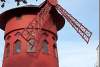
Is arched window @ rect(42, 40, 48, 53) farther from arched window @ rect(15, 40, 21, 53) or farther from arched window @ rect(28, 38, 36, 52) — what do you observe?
arched window @ rect(15, 40, 21, 53)

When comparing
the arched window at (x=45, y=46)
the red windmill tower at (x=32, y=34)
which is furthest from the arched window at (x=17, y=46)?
the arched window at (x=45, y=46)

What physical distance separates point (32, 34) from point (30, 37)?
16 cm

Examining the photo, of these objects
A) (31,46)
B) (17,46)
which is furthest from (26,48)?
(17,46)

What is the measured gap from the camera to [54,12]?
550 inches

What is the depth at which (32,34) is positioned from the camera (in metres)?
13.2

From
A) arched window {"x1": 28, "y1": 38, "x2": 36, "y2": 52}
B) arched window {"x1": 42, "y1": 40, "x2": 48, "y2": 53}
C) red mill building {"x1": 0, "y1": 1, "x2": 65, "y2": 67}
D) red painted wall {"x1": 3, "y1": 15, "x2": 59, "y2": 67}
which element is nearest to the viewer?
red painted wall {"x1": 3, "y1": 15, "x2": 59, "y2": 67}

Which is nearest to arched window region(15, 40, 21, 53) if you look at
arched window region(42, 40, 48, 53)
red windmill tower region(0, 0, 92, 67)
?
red windmill tower region(0, 0, 92, 67)

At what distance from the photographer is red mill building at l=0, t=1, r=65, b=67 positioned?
12.9m

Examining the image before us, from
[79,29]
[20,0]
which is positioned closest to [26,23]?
[79,29]

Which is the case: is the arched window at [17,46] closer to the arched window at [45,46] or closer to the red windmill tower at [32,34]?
the red windmill tower at [32,34]

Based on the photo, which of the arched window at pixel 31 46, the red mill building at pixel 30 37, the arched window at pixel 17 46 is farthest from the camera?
the arched window at pixel 17 46

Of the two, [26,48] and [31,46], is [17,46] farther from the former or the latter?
[31,46]

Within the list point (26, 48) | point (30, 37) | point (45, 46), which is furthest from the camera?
point (45, 46)

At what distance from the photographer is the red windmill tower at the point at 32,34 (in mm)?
12875
